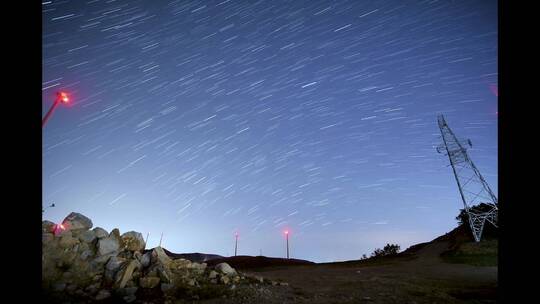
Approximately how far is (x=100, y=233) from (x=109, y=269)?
2.57 m

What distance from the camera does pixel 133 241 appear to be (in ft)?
45.2

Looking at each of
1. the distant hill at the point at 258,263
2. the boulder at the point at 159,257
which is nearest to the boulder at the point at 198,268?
the boulder at the point at 159,257

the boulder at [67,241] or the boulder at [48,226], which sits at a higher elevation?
the boulder at [48,226]

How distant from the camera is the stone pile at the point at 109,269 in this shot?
10.3 meters

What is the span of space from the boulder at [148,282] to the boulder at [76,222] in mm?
4950

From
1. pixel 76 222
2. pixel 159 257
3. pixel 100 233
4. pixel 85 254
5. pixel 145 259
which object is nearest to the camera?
pixel 85 254

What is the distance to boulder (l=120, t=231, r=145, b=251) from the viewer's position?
533 inches

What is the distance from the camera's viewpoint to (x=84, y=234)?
12969 millimetres

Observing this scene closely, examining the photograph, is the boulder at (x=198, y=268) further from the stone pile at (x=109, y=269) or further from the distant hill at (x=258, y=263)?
the distant hill at (x=258, y=263)

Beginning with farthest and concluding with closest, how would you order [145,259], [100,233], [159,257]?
[100,233]
[159,257]
[145,259]

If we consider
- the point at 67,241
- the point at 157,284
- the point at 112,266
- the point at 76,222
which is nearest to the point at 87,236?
the point at 67,241

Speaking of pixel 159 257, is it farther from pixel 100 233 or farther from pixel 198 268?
pixel 100 233

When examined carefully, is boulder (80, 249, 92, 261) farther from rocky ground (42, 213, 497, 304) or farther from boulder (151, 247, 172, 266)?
boulder (151, 247, 172, 266)
